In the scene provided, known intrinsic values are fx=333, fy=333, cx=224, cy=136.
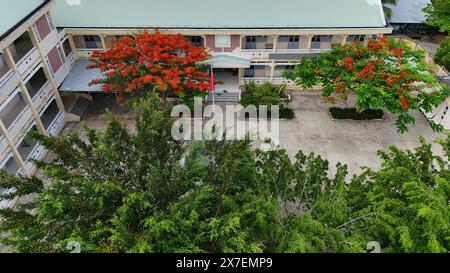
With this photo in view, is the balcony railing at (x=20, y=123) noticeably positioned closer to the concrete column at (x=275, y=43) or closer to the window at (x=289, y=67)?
the concrete column at (x=275, y=43)

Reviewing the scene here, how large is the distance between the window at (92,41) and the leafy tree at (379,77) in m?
14.9

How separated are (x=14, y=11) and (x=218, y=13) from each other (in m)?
13.3

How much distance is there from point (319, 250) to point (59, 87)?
68.7 feet

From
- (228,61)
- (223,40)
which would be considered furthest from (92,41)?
(228,61)

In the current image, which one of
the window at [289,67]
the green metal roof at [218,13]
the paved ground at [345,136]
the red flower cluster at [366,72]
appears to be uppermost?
the green metal roof at [218,13]

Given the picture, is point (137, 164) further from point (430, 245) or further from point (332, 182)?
point (430, 245)

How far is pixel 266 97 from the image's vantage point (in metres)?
23.8

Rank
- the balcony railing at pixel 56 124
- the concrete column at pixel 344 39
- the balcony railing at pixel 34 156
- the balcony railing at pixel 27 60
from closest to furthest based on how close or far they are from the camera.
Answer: the balcony railing at pixel 27 60
the balcony railing at pixel 34 156
the balcony railing at pixel 56 124
the concrete column at pixel 344 39

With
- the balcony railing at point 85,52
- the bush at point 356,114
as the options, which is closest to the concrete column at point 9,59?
the balcony railing at point 85,52

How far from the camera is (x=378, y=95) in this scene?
20.5 metres

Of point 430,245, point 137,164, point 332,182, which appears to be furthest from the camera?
point 332,182

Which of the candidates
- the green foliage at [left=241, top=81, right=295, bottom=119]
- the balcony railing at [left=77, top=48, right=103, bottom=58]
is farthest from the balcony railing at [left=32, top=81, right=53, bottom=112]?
the green foliage at [left=241, top=81, right=295, bottom=119]

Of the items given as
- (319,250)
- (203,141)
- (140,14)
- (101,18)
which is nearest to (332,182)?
(319,250)

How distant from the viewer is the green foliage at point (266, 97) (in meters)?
23.9
